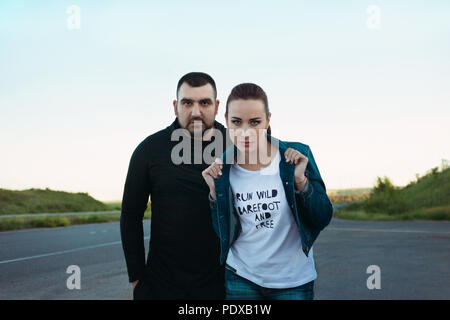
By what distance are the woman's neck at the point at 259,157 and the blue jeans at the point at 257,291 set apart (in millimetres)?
693

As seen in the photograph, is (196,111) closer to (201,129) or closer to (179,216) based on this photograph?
(201,129)

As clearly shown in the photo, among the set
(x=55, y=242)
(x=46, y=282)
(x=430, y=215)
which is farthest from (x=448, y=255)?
(x=430, y=215)

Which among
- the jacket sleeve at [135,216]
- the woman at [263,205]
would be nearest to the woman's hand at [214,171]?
the woman at [263,205]

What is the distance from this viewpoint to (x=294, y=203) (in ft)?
8.68

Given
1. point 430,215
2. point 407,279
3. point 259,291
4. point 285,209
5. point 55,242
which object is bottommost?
point 430,215

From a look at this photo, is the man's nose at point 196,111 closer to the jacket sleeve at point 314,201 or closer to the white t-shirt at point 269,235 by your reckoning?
the white t-shirt at point 269,235

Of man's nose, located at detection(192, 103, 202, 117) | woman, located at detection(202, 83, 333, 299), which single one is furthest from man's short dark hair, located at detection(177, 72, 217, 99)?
woman, located at detection(202, 83, 333, 299)

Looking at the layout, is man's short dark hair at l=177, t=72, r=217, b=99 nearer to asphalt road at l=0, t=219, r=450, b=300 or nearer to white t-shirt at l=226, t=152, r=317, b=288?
white t-shirt at l=226, t=152, r=317, b=288

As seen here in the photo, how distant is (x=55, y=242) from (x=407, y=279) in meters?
11.4

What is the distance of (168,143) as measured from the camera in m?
3.48

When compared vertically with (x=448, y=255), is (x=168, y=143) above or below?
above
